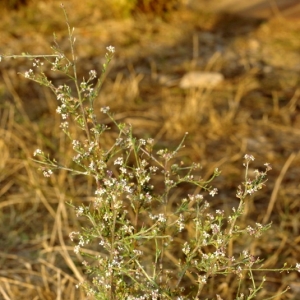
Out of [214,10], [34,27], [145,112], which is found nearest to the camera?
[145,112]

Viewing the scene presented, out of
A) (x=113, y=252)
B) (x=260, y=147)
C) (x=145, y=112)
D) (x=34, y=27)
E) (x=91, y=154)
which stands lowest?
(x=113, y=252)

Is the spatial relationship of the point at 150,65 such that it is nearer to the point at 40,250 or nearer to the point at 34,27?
the point at 34,27

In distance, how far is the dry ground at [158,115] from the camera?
116 inches

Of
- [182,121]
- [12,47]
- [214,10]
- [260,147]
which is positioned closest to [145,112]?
[182,121]

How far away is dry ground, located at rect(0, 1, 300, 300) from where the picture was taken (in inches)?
116

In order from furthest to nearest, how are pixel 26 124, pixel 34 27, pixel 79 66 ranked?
pixel 34 27
pixel 79 66
pixel 26 124

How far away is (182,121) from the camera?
4.05 metres

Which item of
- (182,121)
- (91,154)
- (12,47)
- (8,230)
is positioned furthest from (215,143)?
(91,154)

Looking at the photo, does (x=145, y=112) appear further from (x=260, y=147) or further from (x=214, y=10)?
(x=214, y=10)

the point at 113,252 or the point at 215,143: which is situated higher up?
the point at 215,143

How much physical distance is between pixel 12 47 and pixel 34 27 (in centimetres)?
34

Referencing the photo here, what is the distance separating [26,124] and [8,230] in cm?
89

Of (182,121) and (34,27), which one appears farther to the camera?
(34,27)

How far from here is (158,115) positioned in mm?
4258
